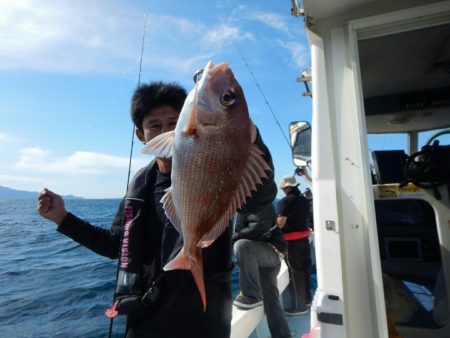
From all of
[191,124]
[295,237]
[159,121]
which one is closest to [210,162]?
[191,124]

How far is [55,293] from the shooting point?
791cm

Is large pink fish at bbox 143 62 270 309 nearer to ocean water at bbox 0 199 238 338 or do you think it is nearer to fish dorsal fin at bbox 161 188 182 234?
fish dorsal fin at bbox 161 188 182 234

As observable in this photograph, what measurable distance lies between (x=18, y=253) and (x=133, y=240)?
14774 millimetres

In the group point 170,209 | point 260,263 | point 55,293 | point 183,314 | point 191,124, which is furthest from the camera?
point 55,293

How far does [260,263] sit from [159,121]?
3.27 m

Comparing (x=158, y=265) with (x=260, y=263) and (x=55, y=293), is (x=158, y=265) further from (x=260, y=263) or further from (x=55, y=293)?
(x=55, y=293)

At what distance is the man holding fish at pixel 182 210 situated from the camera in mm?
1062

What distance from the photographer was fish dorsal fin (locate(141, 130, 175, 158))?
1.13 meters

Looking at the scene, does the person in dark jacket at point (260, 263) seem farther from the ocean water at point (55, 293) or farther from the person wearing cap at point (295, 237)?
the ocean water at point (55, 293)

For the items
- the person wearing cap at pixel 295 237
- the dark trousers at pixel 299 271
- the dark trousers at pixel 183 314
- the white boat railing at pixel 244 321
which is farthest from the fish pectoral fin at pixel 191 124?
the dark trousers at pixel 299 271

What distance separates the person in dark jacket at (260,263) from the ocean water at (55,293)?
270 cm

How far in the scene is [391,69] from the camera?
3.25m

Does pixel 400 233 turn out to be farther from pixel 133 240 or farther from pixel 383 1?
pixel 133 240

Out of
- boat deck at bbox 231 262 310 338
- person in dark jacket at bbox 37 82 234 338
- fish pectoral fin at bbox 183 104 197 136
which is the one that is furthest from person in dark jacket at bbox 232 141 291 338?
fish pectoral fin at bbox 183 104 197 136
